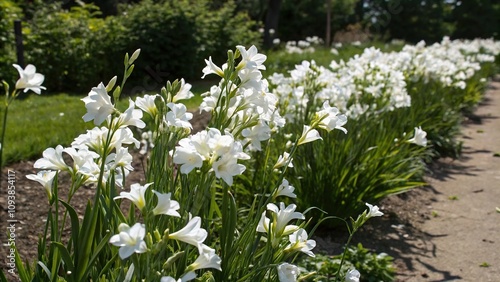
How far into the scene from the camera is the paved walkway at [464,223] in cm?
343

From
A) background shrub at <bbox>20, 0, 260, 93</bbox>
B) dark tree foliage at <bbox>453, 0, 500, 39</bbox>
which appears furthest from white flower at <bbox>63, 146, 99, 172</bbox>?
dark tree foliage at <bbox>453, 0, 500, 39</bbox>

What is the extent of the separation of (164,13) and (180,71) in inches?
38.7

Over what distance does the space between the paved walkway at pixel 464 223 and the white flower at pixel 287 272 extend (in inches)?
67.9

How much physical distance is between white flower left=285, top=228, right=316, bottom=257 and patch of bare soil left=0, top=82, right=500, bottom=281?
1425mm

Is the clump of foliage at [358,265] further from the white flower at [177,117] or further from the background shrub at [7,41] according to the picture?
the background shrub at [7,41]

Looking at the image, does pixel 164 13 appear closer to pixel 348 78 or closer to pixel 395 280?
pixel 348 78

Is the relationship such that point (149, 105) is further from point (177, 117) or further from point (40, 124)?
point (40, 124)

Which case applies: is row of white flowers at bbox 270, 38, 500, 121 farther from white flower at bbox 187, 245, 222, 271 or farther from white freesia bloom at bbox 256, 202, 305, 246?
white flower at bbox 187, 245, 222, 271

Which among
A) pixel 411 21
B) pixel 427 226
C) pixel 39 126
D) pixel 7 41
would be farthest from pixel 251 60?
pixel 411 21

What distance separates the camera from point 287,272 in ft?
5.87

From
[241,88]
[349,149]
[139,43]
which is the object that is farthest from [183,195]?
[139,43]

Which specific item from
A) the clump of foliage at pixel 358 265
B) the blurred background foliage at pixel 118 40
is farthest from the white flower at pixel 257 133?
the blurred background foliage at pixel 118 40

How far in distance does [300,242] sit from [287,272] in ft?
0.31

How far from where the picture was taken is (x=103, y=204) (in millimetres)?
1757
